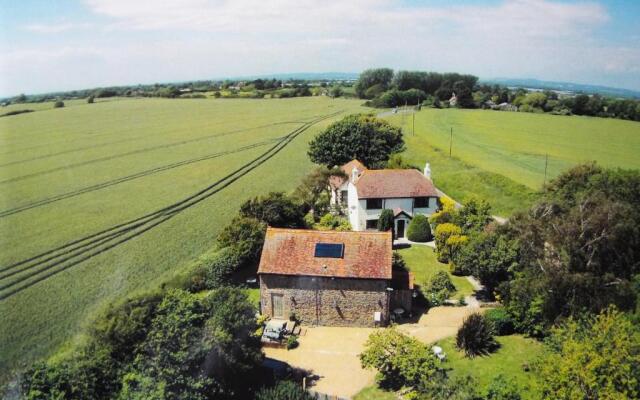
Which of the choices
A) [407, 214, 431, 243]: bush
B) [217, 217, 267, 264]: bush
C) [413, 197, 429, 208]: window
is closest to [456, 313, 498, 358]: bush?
[217, 217, 267, 264]: bush

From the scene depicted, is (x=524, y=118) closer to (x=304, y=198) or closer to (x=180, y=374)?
(x=304, y=198)

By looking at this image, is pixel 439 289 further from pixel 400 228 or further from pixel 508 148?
pixel 508 148

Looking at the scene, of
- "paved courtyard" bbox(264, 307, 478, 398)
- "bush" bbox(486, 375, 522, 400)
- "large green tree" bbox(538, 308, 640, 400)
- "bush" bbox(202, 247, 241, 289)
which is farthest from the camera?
"bush" bbox(202, 247, 241, 289)

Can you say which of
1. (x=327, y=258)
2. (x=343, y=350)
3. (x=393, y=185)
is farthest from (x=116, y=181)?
(x=343, y=350)

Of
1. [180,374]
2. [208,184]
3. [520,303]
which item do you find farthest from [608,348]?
[208,184]

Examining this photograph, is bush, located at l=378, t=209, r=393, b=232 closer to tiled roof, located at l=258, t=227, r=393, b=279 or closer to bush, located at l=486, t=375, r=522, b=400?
tiled roof, located at l=258, t=227, r=393, b=279

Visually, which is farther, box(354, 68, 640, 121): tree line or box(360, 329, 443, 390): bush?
box(354, 68, 640, 121): tree line
